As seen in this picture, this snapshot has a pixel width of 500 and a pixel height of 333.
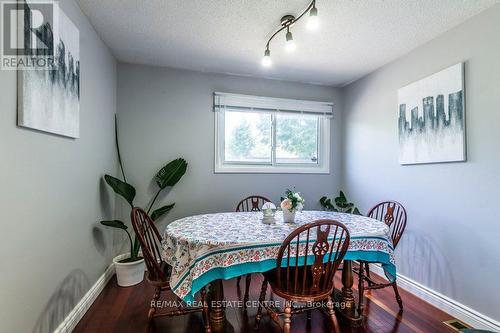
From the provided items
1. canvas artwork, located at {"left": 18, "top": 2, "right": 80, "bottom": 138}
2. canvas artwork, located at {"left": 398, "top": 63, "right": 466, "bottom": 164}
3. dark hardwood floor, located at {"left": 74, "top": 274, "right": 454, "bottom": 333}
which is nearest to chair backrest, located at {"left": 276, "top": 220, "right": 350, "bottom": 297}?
dark hardwood floor, located at {"left": 74, "top": 274, "right": 454, "bottom": 333}

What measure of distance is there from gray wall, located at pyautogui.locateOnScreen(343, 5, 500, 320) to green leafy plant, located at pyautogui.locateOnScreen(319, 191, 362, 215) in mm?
418

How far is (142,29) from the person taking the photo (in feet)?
7.56

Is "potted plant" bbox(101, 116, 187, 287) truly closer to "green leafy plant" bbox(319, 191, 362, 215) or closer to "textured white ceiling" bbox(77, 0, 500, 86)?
"textured white ceiling" bbox(77, 0, 500, 86)

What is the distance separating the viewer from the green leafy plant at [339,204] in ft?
11.1

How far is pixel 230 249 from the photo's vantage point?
5.27 feet

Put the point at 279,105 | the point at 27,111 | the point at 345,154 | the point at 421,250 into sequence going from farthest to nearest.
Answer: the point at 345,154 → the point at 279,105 → the point at 421,250 → the point at 27,111

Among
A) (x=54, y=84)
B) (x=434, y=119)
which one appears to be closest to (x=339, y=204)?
(x=434, y=119)

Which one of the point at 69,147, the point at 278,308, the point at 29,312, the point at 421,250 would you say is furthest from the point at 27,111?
the point at 421,250

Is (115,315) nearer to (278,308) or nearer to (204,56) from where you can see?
(278,308)

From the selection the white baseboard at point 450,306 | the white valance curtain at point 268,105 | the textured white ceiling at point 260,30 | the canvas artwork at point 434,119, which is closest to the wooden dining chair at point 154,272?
the textured white ceiling at point 260,30

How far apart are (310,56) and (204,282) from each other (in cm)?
248

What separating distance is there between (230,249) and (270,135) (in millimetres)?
2242
